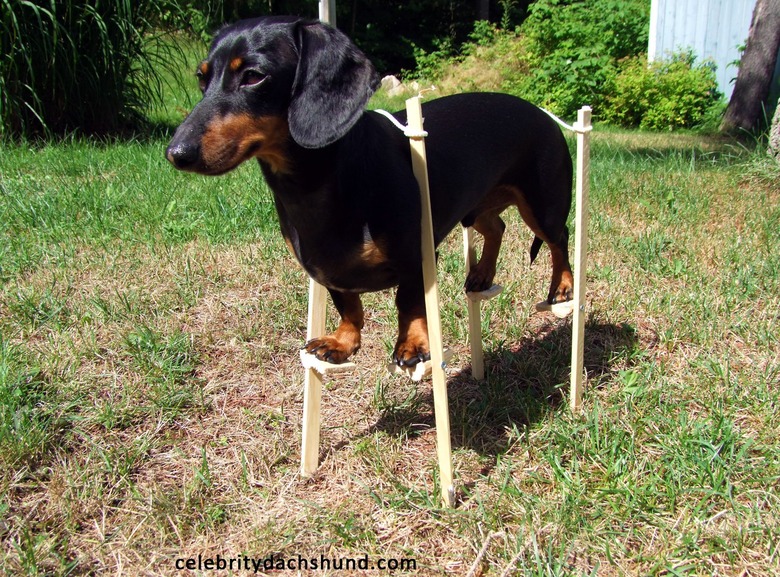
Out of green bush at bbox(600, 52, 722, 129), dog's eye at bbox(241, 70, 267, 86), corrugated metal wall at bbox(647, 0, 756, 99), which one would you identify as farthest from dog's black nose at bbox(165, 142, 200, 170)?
corrugated metal wall at bbox(647, 0, 756, 99)

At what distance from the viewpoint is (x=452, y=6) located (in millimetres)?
17938

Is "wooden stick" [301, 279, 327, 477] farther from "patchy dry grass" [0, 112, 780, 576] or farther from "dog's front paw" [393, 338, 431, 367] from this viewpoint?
"dog's front paw" [393, 338, 431, 367]

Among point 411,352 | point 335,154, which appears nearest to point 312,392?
point 411,352

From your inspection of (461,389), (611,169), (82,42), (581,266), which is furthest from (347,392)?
(82,42)

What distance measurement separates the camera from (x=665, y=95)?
32.8 feet

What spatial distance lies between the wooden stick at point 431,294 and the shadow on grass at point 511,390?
0.45 meters

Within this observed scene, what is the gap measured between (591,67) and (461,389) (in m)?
9.48

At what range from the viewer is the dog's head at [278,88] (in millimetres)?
1741

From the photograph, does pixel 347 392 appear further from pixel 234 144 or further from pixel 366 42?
pixel 366 42

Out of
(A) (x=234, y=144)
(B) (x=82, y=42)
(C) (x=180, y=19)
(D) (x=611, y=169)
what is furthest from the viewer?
(C) (x=180, y=19)

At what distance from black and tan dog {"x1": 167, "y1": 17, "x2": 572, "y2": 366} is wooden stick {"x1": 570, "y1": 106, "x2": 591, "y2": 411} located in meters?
0.30

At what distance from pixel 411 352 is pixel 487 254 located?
42.2 inches

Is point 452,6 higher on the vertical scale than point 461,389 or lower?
higher

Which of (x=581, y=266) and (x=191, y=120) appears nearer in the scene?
(x=191, y=120)
